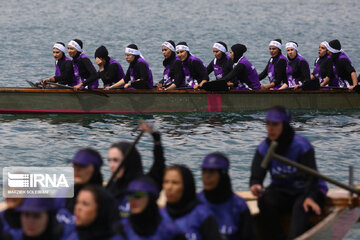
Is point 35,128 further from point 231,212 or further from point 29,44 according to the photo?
point 29,44

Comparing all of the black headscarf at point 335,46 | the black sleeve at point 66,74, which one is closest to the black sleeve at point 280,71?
the black headscarf at point 335,46

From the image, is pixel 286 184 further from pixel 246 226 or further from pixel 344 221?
pixel 246 226

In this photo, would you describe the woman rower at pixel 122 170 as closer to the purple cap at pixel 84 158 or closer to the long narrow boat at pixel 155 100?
the purple cap at pixel 84 158

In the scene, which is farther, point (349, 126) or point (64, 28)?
point (64, 28)

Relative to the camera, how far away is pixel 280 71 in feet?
69.2

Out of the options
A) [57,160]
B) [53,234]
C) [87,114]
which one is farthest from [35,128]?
[53,234]

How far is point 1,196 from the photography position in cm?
1500

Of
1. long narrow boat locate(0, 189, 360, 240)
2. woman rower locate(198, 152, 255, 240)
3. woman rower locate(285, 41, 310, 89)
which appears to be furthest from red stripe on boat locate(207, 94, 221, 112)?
woman rower locate(198, 152, 255, 240)

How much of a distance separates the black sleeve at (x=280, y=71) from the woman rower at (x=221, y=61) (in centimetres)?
113

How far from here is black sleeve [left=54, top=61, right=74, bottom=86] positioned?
67.6 ft

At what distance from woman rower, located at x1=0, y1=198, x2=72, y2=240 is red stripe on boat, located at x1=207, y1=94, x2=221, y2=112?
12.9m

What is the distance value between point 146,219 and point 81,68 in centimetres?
1296

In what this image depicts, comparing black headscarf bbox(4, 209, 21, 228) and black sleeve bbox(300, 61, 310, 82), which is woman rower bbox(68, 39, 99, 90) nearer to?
black sleeve bbox(300, 61, 310, 82)

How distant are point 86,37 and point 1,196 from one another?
30.7m
